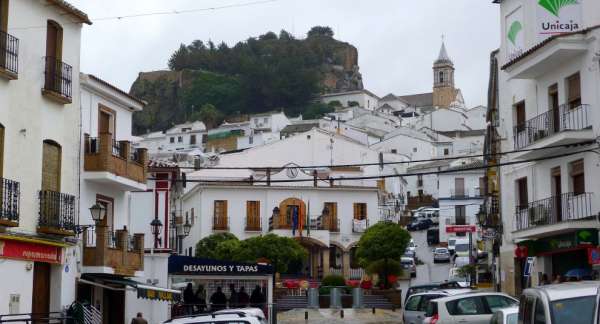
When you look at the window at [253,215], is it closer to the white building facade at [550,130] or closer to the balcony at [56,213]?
the white building facade at [550,130]

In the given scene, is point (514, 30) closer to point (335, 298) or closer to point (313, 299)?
point (335, 298)

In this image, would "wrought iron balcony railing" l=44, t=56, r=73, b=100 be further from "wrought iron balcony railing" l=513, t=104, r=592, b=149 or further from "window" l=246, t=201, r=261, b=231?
"window" l=246, t=201, r=261, b=231

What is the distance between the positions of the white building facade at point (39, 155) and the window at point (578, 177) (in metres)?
15.5

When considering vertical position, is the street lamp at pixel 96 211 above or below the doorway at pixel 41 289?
above

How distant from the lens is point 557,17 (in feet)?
113

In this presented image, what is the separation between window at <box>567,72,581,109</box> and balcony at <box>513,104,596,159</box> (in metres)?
0.17

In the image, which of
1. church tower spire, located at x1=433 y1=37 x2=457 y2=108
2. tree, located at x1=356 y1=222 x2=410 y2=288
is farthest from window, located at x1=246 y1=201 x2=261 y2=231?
church tower spire, located at x1=433 y1=37 x2=457 y2=108

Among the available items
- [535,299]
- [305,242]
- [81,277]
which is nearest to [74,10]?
[81,277]

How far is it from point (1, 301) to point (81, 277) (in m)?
4.73

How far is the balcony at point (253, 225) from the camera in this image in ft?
224

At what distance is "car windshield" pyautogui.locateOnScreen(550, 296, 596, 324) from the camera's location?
14008mm

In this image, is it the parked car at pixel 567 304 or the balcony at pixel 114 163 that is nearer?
the parked car at pixel 567 304

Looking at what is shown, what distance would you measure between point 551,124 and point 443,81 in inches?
6426

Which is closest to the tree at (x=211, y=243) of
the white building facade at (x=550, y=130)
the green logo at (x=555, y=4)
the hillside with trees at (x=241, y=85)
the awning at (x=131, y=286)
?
the white building facade at (x=550, y=130)
